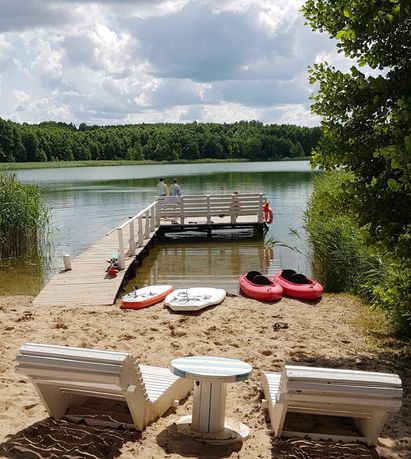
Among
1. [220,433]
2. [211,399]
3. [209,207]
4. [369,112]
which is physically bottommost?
[220,433]

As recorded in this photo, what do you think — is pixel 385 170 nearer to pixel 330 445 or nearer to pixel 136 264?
pixel 330 445

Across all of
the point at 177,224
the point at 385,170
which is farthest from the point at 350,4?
the point at 177,224

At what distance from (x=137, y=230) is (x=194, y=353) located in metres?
12.5

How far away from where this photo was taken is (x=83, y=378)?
3.79m

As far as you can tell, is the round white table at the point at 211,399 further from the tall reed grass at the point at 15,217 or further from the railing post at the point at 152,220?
the railing post at the point at 152,220

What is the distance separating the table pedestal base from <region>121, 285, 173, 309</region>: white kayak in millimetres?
5040

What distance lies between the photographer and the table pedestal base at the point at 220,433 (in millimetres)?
4121

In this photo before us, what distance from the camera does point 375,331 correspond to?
26.6 feet

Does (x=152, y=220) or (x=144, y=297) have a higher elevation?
(x=152, y=220)

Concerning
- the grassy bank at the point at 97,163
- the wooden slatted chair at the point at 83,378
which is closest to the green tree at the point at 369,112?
the wooden slatted chair at the point at 83,378

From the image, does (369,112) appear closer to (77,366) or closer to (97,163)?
(77,366)

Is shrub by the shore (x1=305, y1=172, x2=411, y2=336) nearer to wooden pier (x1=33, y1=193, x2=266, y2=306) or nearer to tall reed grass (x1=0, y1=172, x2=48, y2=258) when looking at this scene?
wooden pier (x1=33, y1=193, x2=266, y2=306)

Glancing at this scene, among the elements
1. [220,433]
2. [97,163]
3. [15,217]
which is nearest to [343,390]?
[220,433]

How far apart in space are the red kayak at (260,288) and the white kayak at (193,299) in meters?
0.66
